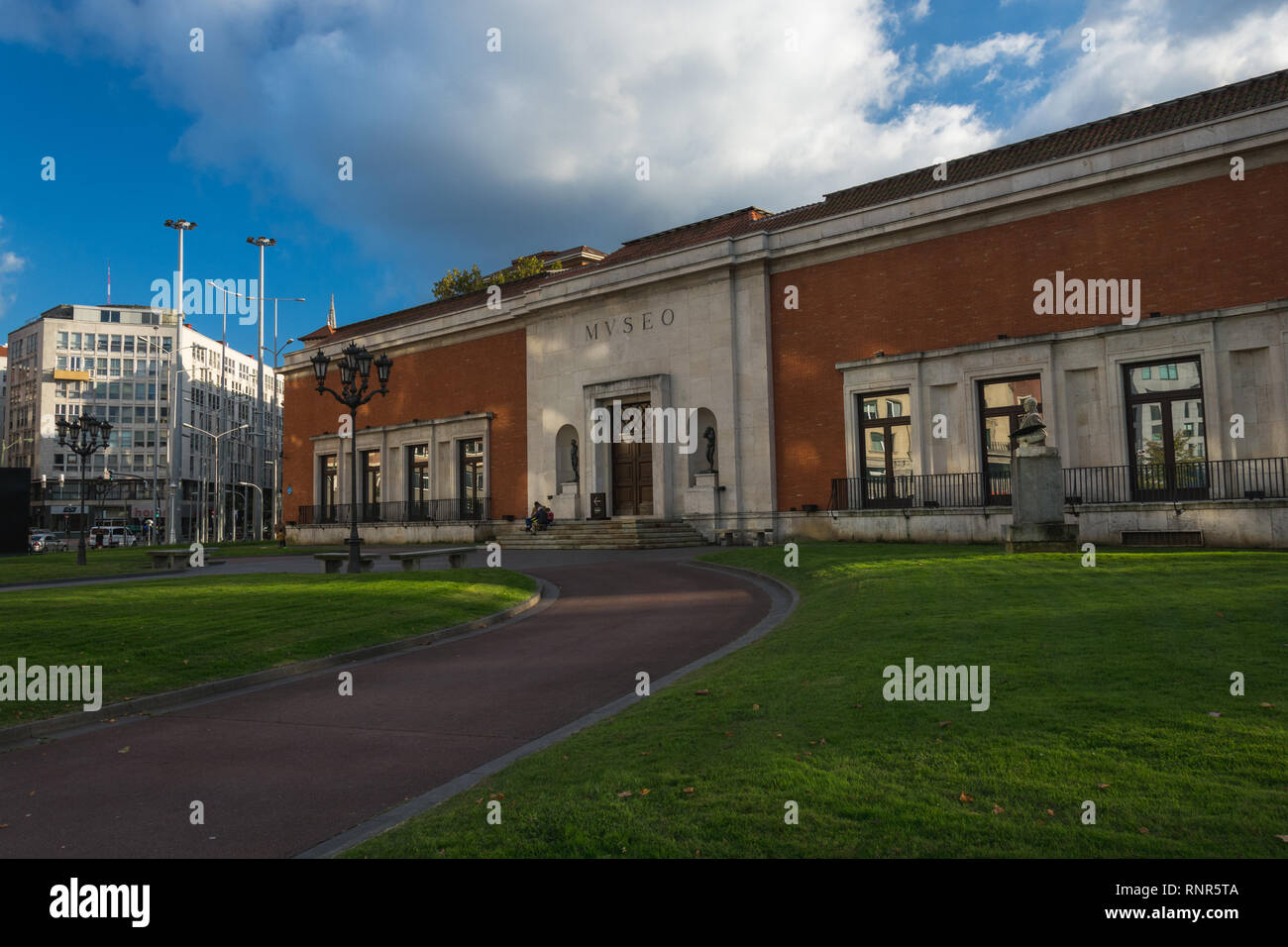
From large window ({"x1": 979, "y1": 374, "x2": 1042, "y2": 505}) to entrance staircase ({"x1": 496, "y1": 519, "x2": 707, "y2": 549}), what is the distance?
10171mm

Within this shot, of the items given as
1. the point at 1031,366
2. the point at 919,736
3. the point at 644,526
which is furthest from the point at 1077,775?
the point at 644,526

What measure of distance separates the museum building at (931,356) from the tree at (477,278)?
29.8 feet

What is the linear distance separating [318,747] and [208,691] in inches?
126

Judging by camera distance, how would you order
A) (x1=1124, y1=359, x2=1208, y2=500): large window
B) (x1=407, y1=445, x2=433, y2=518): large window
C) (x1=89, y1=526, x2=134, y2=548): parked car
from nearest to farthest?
(x1=1124, y1=359, x2=1208, y2=500): large window
(x1=407, y1=445, x2=433, y2=518): large window
(x1=89, y1=526, x2=134, y2=548): parked car

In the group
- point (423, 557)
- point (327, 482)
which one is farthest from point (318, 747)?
point (327, 482)

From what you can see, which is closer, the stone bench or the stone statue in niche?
the stone statue in niche

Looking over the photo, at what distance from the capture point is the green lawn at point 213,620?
10.1 meters

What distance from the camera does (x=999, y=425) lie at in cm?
2686

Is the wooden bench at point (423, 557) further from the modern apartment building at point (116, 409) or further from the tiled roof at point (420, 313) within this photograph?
the modern apartment building at point (116, 409)

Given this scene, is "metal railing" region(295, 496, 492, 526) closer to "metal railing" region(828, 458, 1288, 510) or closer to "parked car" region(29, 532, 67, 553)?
"metal railing" region(828, 458, 1288, 510)

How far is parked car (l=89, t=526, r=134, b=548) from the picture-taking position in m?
70.1

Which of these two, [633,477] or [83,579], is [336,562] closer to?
[83,579]

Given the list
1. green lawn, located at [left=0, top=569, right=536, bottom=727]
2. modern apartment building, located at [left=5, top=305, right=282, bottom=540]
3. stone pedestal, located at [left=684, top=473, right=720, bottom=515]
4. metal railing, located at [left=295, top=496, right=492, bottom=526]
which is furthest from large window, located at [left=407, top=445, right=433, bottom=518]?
modern apartment building, located at [left=5, top=305, right=282, bottom=540]
